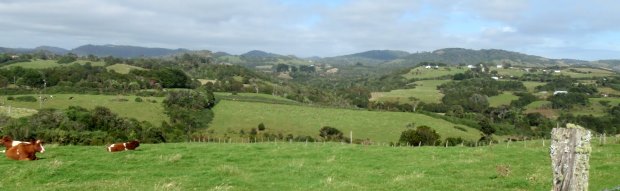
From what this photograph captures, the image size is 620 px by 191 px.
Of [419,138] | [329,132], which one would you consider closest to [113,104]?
[329,132]

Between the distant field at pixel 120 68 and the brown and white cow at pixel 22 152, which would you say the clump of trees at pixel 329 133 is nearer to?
the brown and white cow at pixel 22 152

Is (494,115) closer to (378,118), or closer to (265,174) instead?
(378,118)

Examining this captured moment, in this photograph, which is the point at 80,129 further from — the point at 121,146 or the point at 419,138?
the point at 419,138

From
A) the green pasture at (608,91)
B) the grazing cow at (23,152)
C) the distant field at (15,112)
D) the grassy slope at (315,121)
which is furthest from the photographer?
the green pasture at (608,91)

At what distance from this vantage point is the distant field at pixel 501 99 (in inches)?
6948

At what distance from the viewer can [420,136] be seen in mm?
57625

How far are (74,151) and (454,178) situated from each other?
19.8m

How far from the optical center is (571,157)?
24.1 ft

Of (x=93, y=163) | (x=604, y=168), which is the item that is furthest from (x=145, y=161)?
(x=604, y=168)

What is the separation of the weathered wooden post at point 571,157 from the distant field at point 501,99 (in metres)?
180

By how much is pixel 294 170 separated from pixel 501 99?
→ 179945mm

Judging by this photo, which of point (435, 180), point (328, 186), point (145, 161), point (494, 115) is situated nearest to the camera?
point (328, 186)

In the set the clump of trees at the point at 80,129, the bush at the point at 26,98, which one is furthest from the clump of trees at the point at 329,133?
the bush at the point at 26,98

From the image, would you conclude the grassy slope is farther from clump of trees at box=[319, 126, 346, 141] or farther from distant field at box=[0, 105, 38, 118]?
distant field at box=[0, 105, 38, 118]
